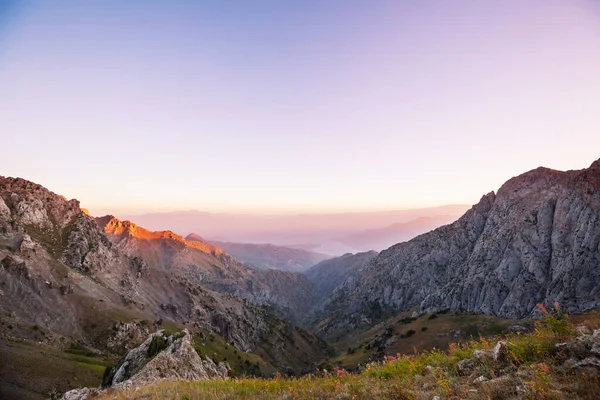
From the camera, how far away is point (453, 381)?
967 cm

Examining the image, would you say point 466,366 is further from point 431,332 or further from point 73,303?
point 73,303

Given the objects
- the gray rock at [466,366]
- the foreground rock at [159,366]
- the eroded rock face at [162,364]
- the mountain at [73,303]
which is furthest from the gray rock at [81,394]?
the mountain at [73,303]

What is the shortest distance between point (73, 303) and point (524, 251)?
147 m

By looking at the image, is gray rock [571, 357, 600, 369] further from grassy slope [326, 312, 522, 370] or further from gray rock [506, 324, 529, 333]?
gray rock [506, 324, 529, 333]

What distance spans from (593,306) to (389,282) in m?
120

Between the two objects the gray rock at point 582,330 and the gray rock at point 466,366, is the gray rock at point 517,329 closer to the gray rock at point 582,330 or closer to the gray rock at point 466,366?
the gray rock at point 582,330

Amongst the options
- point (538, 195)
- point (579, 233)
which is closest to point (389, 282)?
point (538, 195)

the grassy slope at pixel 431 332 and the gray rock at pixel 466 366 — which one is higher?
the gray rock at pixel 466 366

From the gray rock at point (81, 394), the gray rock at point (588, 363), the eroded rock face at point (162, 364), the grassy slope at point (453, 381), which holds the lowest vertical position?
the eroded rock face at point (162, 364)

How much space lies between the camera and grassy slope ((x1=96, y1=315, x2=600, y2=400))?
771 centimetres

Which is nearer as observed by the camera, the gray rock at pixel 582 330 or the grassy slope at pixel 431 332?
the gray rock at pixel 582 330

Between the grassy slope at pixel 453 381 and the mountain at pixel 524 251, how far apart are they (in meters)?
98.0

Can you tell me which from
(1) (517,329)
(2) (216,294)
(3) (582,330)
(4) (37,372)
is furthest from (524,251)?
(2) (216,294)

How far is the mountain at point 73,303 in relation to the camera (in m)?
51.1
